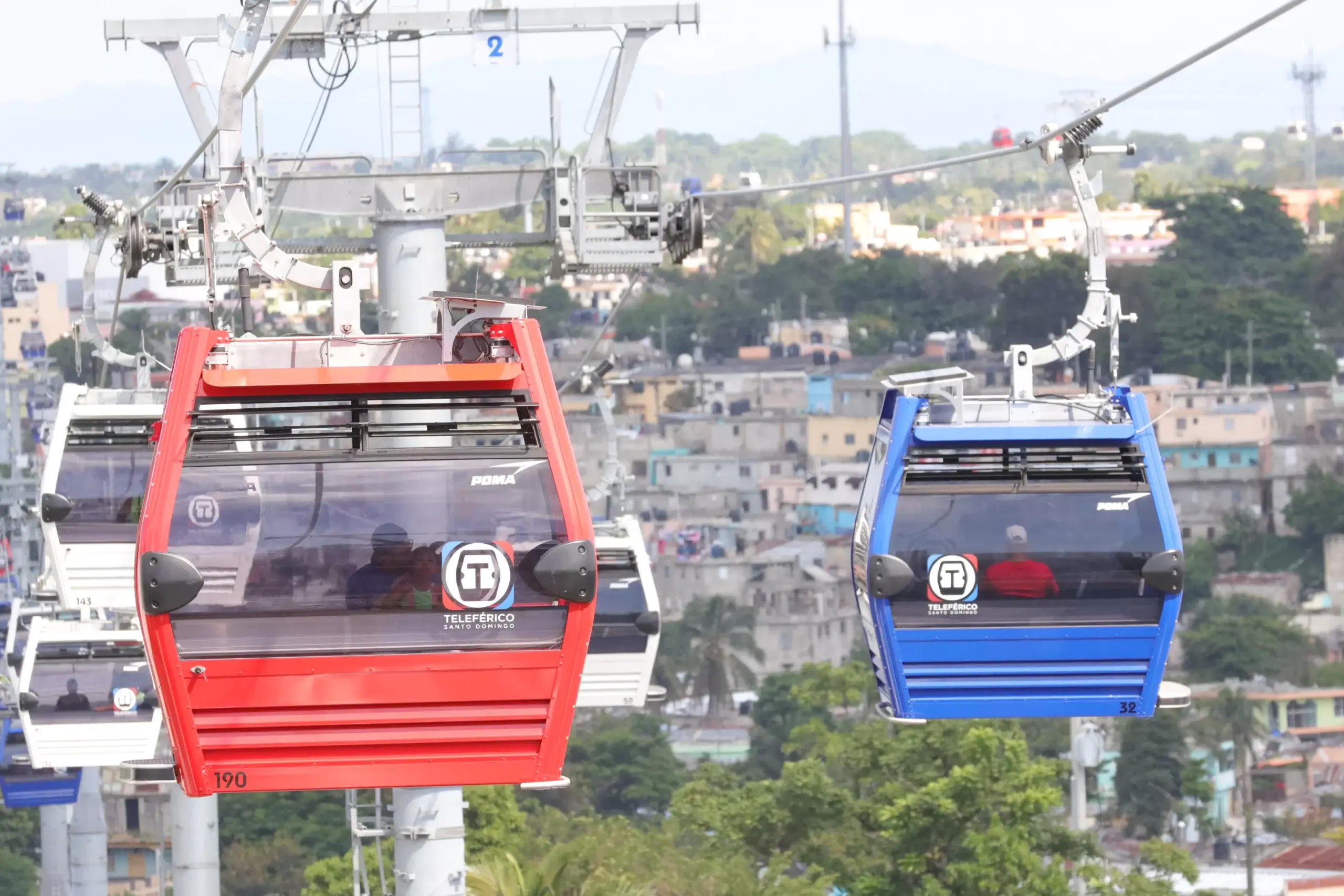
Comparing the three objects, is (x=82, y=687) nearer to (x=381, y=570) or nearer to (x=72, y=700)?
(x=72, y=700)

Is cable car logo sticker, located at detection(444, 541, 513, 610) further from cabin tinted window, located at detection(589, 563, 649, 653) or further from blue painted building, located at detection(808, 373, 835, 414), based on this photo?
blue painted building, located at detection(808, 373, 835, 414)

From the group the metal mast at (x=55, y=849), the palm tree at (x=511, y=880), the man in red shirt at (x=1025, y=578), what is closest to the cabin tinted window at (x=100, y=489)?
the man in red shirt at (x=1025, y=578)

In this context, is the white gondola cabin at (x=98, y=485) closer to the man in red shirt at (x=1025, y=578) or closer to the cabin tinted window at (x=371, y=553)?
the man in red shirt at (x=1025, y=578)

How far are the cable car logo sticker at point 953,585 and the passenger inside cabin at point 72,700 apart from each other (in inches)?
370

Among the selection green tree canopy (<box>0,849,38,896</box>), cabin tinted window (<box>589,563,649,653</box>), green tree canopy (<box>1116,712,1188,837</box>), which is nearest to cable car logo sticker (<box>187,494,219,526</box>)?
cabin tinted window (<box>589,563,649,653</box>)

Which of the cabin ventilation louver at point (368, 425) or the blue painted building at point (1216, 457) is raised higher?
the cabin ventilation louver at point (368, 425)

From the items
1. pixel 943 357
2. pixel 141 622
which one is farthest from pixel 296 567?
pixel 943 357

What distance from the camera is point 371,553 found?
9.79 metres

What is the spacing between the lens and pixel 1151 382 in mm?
118562

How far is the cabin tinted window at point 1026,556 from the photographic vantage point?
39.7 feet

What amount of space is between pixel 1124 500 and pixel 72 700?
394 inches

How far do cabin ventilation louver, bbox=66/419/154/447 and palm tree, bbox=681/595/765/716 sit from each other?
263 ft

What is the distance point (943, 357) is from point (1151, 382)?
13112 millimetres

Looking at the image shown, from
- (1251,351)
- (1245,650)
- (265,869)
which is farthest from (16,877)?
(1251,351)
